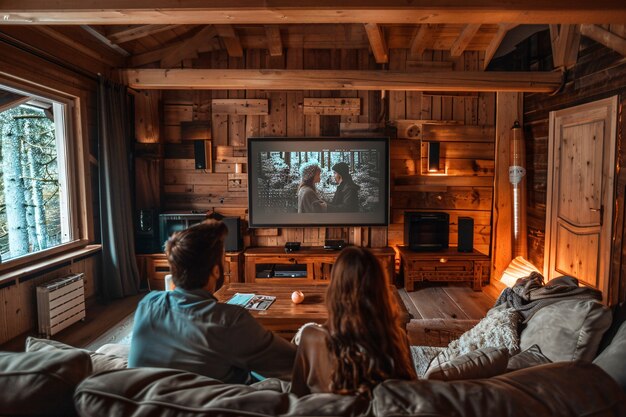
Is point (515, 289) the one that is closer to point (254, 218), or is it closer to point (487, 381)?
point (487, 381)

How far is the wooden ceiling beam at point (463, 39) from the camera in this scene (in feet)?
13.3

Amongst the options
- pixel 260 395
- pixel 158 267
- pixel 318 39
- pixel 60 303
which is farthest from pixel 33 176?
pixel 260 395

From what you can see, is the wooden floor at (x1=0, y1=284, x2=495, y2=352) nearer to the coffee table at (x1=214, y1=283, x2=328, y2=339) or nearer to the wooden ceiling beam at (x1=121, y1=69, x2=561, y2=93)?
the coffee table at (x1=214, y1=283, x2=328, y2=339)

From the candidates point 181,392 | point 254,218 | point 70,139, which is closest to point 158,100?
point 70,139

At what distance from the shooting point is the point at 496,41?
4.41 m

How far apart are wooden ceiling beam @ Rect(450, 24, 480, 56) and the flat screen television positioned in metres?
1.36

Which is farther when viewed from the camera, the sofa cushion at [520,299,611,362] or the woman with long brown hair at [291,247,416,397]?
the sofa cushion at [520,299,611,362]

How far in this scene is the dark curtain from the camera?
3975 mm

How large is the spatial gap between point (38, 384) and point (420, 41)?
15.1ft

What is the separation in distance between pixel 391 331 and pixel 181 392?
1.86ft

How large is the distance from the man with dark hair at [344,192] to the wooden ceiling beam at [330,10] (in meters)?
2.24

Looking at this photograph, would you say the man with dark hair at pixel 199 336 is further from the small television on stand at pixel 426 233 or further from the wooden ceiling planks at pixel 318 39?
the wooden ceiling planks at pixel 318 39

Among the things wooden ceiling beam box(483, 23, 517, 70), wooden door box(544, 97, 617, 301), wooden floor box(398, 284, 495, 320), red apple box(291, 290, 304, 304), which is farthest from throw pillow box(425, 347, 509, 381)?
wooden ceiling beam box(483, 23, 517, 70)

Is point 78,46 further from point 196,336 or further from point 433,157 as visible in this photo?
point 433,157
